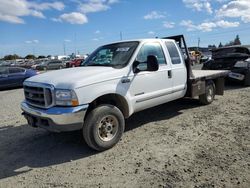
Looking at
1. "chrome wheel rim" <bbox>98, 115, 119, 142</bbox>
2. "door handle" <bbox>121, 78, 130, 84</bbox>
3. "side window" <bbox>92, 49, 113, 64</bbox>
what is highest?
"side window" <bbox>92, 49, 113, 64</bbox>

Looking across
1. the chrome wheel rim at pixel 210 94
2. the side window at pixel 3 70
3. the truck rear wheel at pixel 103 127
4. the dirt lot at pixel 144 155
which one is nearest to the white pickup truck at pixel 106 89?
the truck rear wheel at pixel 103 127

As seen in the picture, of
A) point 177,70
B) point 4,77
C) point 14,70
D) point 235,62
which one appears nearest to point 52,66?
point 14,70

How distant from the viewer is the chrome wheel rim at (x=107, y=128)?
15.3 ft

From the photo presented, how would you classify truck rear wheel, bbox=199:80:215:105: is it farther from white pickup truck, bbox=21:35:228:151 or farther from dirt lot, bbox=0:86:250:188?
white pickup truck, bbox=21:35:228:151

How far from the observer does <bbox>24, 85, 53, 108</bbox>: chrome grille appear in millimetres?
4352

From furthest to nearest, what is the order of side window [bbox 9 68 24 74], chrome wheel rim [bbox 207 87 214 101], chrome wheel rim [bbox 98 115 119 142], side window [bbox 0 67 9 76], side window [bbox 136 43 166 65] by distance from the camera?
side window [bbox 9 68 24 74] < side window [bbox 0 67 9 76] < chrome wheel rim [bbox 207 87 214 101] < side window [bbox 136 43 166 65] < chrome wheel rim [bbox 98 115 119 142]

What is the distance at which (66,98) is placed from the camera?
423 cm

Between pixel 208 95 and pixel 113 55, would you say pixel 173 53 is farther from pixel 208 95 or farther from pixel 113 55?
pixel 208 95

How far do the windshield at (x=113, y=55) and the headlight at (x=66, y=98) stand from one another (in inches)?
48.3

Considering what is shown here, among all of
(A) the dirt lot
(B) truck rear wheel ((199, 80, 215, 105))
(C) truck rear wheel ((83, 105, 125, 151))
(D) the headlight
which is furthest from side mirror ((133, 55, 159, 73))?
(B) truck rear wheel ((199, 80, 215, 105))

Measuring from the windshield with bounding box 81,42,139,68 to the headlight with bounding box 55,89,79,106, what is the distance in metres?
1.23

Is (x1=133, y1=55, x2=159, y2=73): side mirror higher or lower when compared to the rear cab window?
lower

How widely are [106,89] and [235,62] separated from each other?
7511 mm

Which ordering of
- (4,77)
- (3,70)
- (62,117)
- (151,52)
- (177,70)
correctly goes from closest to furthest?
(62,117)
(151,52)
(177,70)
(4,77)
(3,70)
